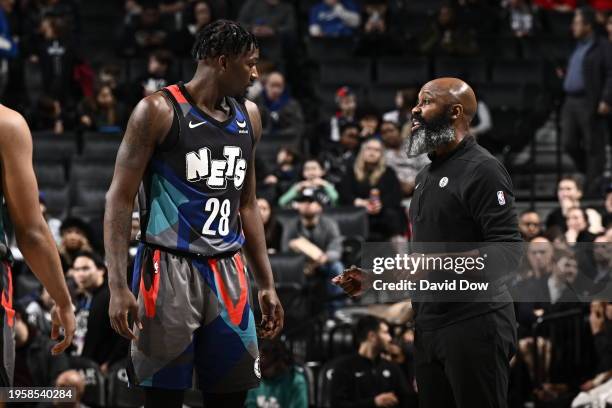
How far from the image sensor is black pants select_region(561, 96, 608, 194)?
1377cm

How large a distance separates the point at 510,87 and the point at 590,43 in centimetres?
160

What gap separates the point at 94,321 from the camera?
9797mm

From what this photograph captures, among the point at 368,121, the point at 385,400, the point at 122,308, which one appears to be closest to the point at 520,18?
the point at 368,121

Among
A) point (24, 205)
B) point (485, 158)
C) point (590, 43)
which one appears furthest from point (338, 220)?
point (24, 205)

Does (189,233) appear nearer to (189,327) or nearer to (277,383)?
(189,327)

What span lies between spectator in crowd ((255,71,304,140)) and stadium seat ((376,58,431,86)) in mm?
1540

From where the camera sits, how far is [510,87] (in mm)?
15297

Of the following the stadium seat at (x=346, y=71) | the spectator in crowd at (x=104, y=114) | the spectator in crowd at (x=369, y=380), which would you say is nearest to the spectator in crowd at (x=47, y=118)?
the spectator in crowd at (x=104, y=114)

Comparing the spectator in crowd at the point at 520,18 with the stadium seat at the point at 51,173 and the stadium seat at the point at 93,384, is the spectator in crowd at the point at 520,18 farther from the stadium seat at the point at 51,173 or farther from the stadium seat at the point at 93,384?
the stadium seat at the point at 93,384

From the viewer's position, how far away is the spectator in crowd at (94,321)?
988 centimetres

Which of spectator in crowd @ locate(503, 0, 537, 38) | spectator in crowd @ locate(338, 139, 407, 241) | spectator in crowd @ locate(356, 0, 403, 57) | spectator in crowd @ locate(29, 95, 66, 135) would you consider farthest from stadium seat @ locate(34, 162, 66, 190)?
spectator in crowd @ locate(503, 0, 537, 38)

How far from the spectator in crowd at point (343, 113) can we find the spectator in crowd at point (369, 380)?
4965 mm

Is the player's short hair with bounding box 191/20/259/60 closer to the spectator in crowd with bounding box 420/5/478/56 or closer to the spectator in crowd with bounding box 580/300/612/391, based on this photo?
the spectator in crowd with bounding box 580/300/612/391

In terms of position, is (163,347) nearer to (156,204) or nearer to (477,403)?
(156,204)
